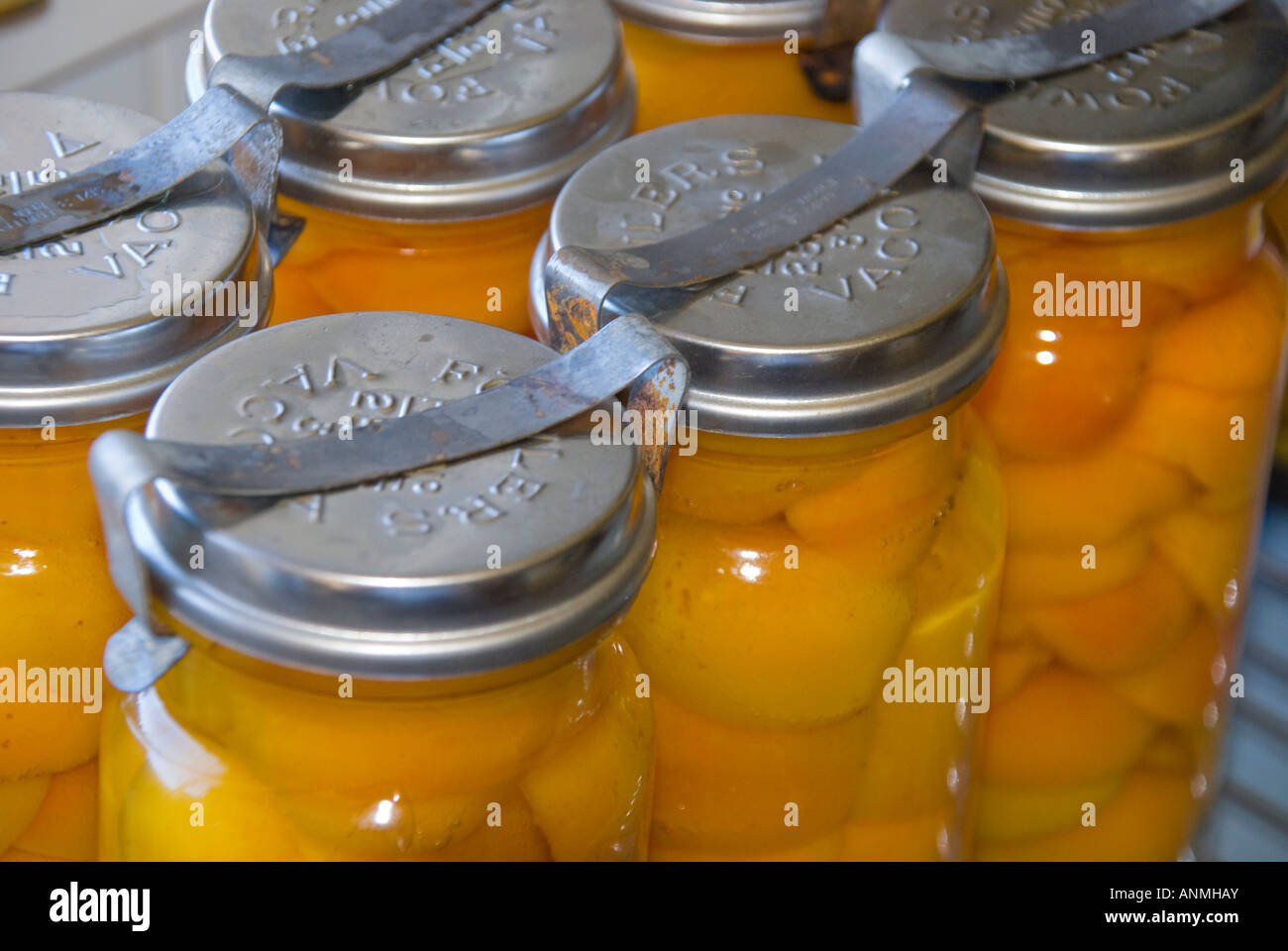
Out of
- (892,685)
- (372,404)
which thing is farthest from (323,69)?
(892,685)

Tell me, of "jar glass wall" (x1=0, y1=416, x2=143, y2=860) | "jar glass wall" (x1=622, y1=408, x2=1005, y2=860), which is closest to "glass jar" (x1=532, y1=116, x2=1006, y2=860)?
"jar glass wall" (x1=622, y1=408, x2=1005, y2=860)

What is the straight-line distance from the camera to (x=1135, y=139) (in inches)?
18.6

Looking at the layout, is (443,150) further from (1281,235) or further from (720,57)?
(1281,235)

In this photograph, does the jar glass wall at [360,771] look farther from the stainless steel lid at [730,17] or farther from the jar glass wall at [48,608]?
the stainless steel lid at [730,17]

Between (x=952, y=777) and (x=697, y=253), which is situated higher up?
(x=697, y=253)

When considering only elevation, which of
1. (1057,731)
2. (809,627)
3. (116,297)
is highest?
(116,297)

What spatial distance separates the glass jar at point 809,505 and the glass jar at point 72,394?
0.09 meters

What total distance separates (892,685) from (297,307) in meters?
0.23

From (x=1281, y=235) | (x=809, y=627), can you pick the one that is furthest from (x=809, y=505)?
(x=1281, y=235)

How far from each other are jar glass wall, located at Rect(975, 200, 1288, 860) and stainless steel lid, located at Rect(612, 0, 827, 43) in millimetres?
116

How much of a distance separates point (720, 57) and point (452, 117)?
14 centimetres

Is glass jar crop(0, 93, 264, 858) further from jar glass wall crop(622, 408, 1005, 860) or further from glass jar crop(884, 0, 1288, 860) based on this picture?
glass jar crop(884, 0, 1288, 860)

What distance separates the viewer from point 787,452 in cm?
41

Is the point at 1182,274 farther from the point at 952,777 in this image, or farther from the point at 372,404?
the point at 372,404
